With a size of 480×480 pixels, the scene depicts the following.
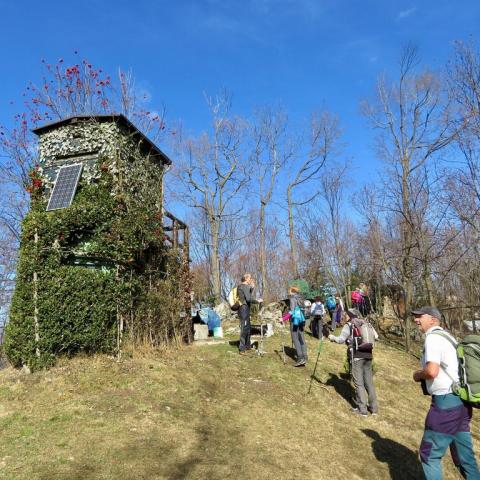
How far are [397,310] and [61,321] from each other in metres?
18.5

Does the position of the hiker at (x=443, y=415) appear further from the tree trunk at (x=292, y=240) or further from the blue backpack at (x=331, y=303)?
the tree trunk at (x=292, y=240)

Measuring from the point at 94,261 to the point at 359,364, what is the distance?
6.40 m

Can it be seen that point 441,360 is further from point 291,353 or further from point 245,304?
point 291,353

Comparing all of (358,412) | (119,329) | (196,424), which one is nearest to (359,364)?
(358,412)

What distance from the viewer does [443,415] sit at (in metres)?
4.18

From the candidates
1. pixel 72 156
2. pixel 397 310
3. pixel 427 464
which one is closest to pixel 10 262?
pixel 72 156

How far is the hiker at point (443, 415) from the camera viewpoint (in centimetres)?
418

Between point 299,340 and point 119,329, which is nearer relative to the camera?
point 119,329

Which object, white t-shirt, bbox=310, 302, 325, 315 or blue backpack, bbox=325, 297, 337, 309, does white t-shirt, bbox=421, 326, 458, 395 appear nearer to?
white t-shirt, bbox=310, 302, 325, 315

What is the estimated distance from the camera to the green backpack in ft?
13.5

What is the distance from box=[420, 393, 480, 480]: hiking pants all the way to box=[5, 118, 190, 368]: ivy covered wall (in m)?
6.98

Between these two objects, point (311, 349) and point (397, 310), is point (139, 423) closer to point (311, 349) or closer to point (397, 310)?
point (311, 349)

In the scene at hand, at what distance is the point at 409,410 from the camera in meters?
8.86

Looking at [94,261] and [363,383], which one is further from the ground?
[94,261]
